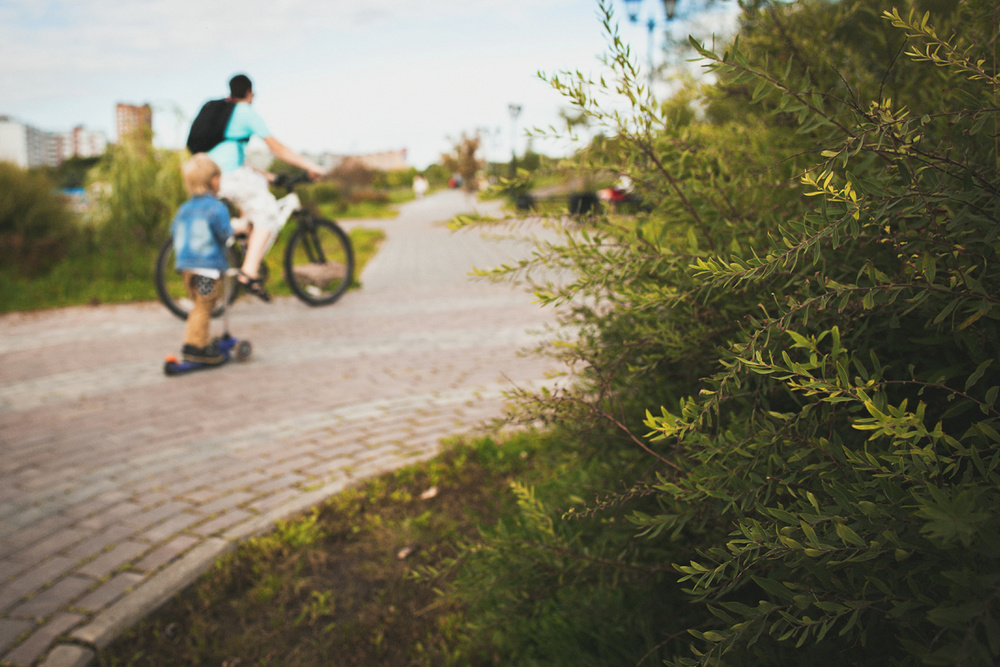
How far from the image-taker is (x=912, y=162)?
1229mm

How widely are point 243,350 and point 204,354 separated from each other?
394 mm

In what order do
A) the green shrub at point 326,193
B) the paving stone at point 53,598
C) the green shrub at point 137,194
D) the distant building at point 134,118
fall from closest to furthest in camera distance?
the paving stone at point 53,598, the green shrub at point 137,194, the distant building at point 134,118, the green shrub at point 326,193

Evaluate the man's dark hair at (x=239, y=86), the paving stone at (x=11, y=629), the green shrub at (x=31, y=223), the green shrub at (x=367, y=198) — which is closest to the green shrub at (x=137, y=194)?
the green shrub at (x=31, y=223)

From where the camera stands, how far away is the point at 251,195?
6629 millimetres

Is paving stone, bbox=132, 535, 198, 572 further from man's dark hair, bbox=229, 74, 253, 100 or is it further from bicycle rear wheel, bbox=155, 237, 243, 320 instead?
man's dark hair, bbox=229, 74, 253, 100

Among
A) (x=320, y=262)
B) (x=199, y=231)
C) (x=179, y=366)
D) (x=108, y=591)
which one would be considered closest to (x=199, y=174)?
(x=199, y=231)

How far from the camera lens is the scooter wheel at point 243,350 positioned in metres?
6.26

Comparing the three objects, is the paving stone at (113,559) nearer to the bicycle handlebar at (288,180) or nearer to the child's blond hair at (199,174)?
the child's blond hair at (199,174)

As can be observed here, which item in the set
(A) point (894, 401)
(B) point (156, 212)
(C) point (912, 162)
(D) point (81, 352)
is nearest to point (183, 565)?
(A) point (894, 401)

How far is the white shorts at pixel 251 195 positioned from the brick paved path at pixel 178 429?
132 centimetres

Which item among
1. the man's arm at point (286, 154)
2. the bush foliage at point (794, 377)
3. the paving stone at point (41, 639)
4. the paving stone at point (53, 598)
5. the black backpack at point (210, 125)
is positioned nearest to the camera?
the bush foliage at point (794, 377)

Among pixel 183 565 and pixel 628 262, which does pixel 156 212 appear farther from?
pixel 628 262

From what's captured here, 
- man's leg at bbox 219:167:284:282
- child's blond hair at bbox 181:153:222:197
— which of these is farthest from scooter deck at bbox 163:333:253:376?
child's blond hair at bbox 181:153:222:197

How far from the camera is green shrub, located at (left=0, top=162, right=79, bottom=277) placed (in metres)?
10.5
